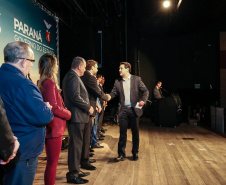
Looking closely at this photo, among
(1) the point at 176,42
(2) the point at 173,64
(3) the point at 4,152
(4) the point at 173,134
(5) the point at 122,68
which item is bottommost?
(4) the point at 173,134

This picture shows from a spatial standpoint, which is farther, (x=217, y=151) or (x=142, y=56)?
(x=142, y=56)

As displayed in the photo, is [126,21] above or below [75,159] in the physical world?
above

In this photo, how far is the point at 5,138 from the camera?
117 centimetres

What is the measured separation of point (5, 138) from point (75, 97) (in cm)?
163

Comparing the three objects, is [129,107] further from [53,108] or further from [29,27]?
[29,27]

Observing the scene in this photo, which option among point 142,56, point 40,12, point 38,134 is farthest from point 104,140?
point 142,56

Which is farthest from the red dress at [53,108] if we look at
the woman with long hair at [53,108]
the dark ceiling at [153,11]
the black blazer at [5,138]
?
the dark ceiling at [153,11]

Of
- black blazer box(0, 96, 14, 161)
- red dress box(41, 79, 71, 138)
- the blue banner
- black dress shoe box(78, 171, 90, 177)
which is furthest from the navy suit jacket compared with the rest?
the blue banner

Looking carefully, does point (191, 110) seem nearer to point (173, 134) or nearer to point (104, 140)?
point (173, 134)

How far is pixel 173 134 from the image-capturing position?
21.5 feet

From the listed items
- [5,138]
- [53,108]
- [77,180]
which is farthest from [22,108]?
[77,180]

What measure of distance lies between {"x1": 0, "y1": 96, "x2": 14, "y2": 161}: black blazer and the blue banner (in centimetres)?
274

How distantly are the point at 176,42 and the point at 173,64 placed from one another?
106cm

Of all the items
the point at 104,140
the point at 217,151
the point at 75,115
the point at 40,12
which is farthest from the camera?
the point at 104,140
